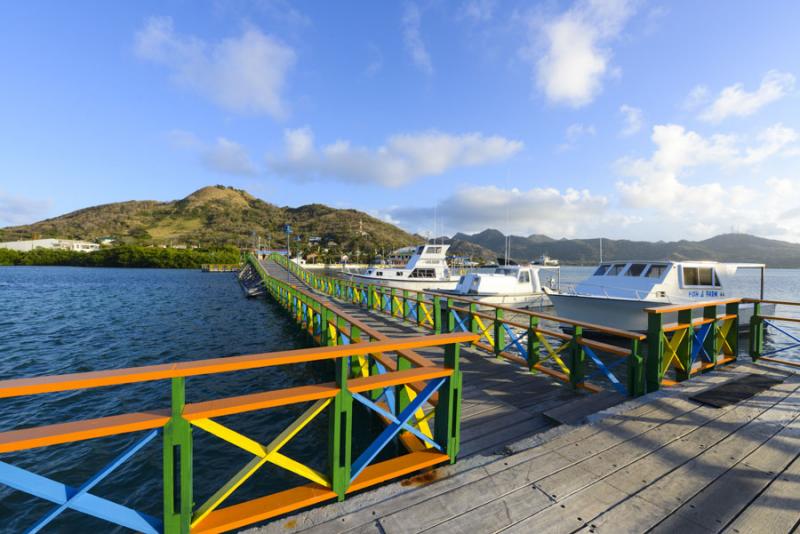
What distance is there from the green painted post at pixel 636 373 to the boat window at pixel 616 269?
41.9 ft

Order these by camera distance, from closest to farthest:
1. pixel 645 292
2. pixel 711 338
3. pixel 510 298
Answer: pixel 711 338
pixel 645 292
pixel 510 298

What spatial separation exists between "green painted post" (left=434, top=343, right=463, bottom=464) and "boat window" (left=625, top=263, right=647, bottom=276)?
1543 centimetres

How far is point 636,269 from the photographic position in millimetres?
14828

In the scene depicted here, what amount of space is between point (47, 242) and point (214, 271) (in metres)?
83.9

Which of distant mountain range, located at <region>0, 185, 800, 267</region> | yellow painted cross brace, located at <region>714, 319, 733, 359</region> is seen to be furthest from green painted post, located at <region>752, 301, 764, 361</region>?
distant mountain range, located at <region>0, 185, 800, 267</region>

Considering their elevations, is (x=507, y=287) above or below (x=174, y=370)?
below

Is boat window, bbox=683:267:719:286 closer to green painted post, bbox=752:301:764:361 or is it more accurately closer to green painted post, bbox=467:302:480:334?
green painted post, bbox=752:301:764:361

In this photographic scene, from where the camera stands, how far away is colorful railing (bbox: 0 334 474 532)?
1669 millimetres

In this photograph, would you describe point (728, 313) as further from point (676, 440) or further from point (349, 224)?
point (349, 224)

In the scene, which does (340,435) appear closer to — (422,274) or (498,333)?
(498,333)

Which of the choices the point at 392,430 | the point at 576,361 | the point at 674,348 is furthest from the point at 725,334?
the point at 392,430

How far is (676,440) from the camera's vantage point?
10.5 feet

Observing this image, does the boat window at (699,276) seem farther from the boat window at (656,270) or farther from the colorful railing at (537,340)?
the colorful railing at (537,340)

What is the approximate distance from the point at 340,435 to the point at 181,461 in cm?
98
